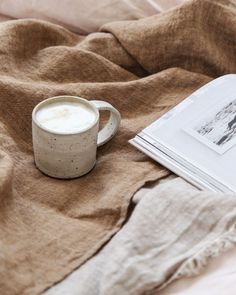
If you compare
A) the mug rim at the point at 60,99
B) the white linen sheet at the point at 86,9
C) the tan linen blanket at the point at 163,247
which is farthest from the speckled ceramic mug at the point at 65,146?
the white linen sheet at the point at 86,9

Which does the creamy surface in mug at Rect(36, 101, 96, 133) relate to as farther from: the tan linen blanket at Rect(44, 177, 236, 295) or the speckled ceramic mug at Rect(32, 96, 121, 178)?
the tan linen blanket at Rect(44, 177, 236, 295)

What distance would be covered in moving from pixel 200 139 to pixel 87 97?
174 millimetres

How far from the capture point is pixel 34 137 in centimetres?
74

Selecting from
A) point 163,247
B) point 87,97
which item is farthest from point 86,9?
point 163,247

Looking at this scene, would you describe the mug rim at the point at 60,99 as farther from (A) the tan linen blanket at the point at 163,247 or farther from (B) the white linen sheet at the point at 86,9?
(B) the white linen sheet at the point at 86,9

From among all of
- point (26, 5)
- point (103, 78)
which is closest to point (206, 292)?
point (103, 78)

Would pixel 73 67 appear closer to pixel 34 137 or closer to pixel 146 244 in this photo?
pixel 34 137

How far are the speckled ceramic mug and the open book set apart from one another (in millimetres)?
74

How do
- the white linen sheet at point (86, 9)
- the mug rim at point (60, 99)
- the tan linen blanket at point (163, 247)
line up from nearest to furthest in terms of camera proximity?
1. the tan linen blanket at point (163, 247)
2. the mug rim at point (60, 99)
3. the white linen sheet at point (86, 9)

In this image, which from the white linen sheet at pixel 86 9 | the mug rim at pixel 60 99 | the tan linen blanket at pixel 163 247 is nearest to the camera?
the tan linen blanket at pixel 163 247

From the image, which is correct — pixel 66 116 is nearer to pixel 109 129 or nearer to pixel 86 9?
pixel 109 129

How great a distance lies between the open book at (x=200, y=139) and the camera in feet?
2.44

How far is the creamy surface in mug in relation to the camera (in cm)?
72

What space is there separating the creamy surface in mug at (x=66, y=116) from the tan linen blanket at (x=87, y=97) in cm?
6
